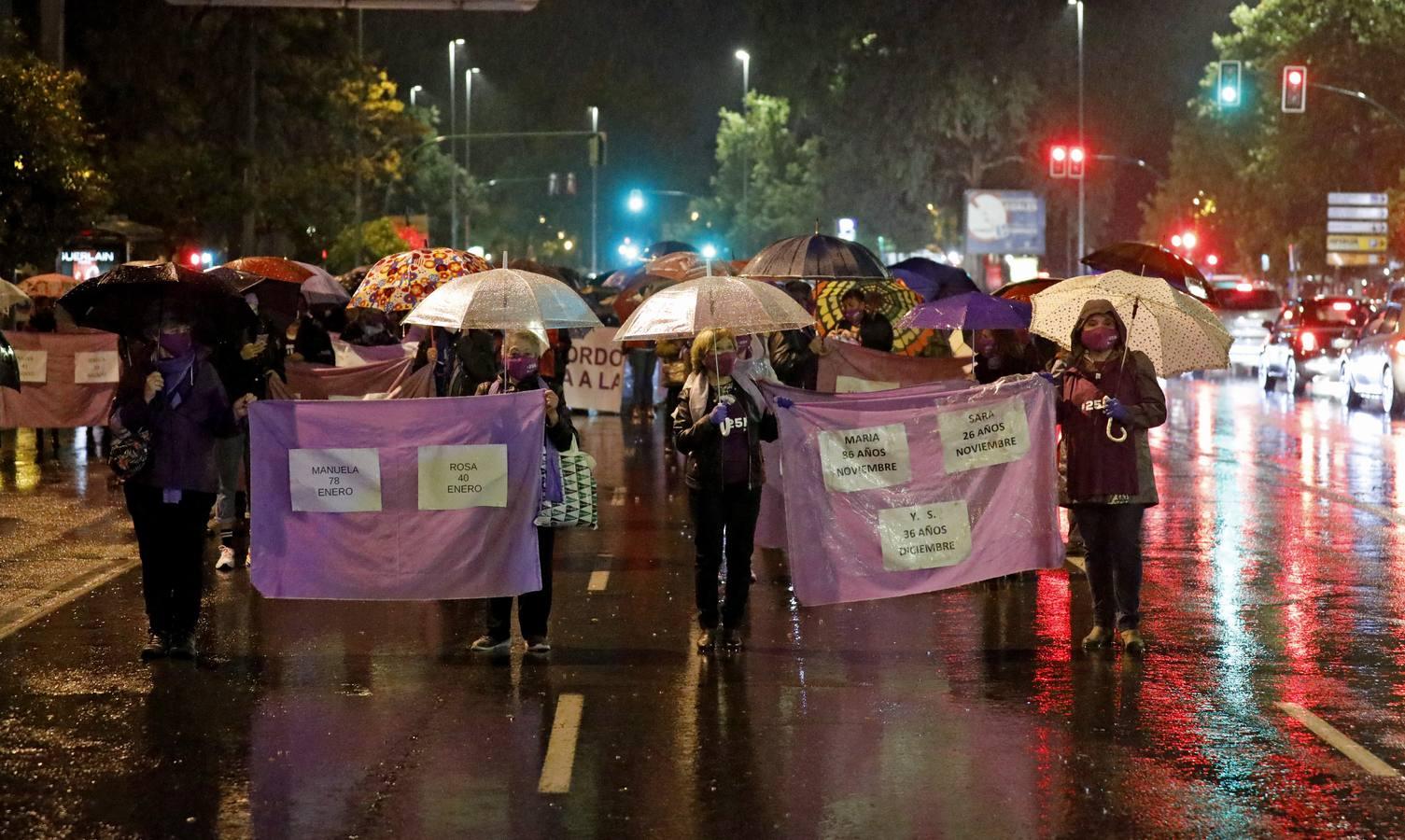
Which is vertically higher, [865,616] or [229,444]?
[229,444]

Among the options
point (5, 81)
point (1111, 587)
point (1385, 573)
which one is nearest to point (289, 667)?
point (1111, 587)

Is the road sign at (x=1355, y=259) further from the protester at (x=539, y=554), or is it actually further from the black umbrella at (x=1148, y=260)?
the protester at (x=539, y=554)

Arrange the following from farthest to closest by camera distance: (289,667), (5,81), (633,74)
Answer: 1. (633,74)
2. (5,81)
3. (289,667)

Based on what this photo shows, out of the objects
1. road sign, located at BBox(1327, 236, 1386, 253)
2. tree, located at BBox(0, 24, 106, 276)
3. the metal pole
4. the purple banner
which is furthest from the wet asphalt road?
road sign, located at BBox(1327, 236, 1386, 253)

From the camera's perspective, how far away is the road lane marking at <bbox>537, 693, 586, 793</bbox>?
7.23 meters

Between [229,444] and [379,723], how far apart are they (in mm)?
5615

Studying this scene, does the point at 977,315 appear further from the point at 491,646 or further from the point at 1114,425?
the point at 491,646

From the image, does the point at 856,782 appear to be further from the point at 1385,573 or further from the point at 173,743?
the point at 1385,573

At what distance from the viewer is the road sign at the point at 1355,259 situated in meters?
55.8

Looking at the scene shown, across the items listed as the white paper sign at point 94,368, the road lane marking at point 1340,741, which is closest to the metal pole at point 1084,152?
the white paper sign at point 94,368

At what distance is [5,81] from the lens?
75.3 ft

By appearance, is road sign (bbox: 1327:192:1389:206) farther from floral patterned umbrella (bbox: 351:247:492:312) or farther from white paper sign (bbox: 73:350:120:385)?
floral patterned umbrella (bbox: 351:247:492:312)

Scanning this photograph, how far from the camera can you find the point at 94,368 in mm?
21875

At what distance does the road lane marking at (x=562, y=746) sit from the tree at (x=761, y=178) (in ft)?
238
